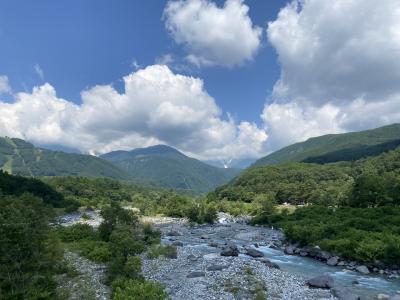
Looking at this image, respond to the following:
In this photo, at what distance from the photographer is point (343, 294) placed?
29.4 m

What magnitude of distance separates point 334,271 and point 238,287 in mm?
16756

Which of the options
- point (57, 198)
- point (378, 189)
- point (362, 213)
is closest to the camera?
point (362, 213)

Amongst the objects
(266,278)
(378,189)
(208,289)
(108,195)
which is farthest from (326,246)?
(108,195)

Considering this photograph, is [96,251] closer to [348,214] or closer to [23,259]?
[23,259]

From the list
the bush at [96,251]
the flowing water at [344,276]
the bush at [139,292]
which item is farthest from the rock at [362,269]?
the bush at [96,251]

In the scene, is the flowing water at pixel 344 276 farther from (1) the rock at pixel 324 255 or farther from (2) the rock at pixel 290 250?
(2) the rock at pixel 290 250

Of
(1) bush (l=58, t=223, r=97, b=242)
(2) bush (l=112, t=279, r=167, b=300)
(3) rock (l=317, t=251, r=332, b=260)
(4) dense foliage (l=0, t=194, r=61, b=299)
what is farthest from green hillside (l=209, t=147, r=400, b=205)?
(4) dense foliage (l=0, t=194, r=61, b=299)

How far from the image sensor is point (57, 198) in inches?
5069

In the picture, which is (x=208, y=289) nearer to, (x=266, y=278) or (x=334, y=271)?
(x=266, y=278)

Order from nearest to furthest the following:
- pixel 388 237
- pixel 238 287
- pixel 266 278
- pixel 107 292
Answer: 1. pixel 107 292
2. pixel 238 287
3. pixel 266 278
4. pixel 388 237

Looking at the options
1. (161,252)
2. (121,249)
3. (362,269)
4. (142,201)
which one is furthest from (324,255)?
(142,201)

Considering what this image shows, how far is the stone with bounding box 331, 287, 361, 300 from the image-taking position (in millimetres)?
28709

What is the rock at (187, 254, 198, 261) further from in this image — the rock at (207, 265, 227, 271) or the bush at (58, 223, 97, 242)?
the bush at (58, 223, 97, 242)

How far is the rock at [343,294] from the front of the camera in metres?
28.7
